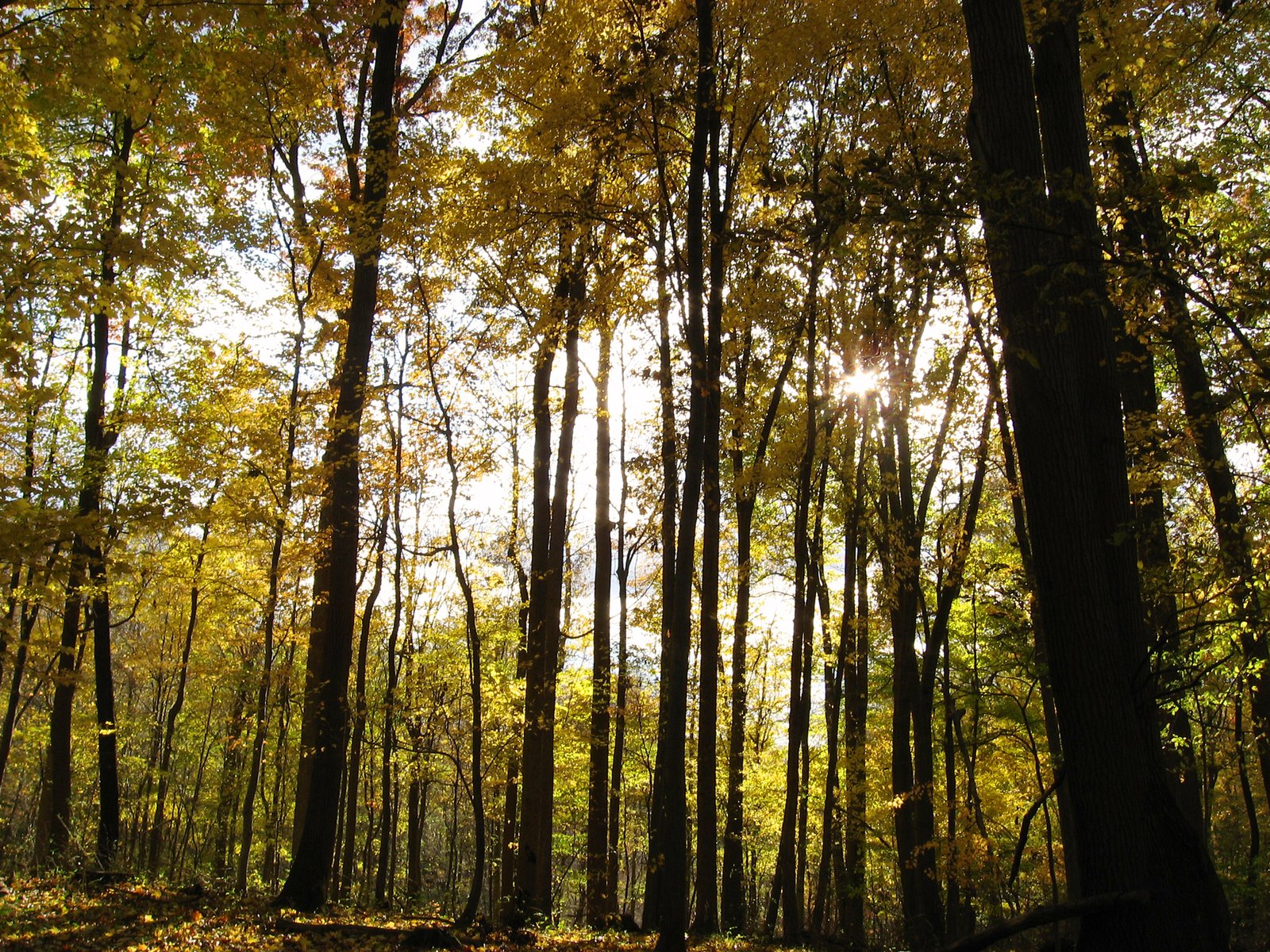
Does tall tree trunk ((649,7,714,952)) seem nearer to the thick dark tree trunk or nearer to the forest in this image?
the forest

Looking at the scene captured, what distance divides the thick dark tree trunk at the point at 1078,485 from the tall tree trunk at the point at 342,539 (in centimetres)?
656

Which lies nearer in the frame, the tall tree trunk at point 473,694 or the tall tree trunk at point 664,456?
the tall tree trunk at point 473,694

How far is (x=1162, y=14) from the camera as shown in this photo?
7.62m

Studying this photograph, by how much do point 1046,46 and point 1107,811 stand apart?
4912mm

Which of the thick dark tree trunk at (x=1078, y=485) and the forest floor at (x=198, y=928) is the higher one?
the thick dark tree trunk at (x=1078, y=485)

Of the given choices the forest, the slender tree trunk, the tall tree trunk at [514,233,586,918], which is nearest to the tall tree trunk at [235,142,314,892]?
the forest

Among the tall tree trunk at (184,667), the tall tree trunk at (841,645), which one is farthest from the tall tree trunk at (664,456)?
the tall tree trunk at (184,667)

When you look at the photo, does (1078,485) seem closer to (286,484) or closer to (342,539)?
(342,539)

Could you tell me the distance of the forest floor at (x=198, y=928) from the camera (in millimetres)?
5914

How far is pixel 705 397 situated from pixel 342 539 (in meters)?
4.53

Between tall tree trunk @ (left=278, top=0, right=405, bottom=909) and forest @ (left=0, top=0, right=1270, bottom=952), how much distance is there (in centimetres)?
6

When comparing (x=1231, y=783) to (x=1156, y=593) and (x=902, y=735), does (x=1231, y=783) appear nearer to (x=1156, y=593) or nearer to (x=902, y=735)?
(x=902, y=735)

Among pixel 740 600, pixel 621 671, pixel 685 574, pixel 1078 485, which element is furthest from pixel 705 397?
pixel 621 671

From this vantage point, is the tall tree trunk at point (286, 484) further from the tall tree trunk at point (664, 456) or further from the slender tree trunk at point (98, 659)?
the tall tree trunk at point (664, 456)
